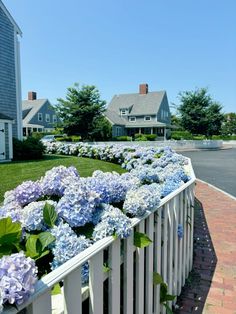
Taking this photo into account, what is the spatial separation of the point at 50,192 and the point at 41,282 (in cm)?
105

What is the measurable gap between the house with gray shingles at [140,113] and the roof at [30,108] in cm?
1091

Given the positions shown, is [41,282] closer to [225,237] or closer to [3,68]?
[225,237]

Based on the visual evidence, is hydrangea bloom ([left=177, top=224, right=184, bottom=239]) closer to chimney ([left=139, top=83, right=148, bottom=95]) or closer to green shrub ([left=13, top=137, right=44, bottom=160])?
green shrub ([left=13, top=137, right=44, bottom=160])

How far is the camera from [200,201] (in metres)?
7.05

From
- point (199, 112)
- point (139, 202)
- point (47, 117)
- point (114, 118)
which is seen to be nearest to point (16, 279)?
point (139, 202)

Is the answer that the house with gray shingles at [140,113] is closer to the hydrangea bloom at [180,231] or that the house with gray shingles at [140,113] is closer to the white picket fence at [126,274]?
the hydrangea bloom at [180,231]

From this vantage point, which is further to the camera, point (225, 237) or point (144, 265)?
point (225, 237)

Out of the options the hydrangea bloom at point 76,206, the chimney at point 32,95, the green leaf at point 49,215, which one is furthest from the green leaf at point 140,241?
the chimney at point 32,95

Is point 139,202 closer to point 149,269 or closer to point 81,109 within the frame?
point 149,269

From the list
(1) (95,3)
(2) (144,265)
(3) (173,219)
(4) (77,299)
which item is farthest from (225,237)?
(1) (95,3)

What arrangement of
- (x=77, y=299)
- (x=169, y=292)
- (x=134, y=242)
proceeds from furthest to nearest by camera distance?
(x=169, y=292), (x=134, y=242), (x=77, y=299)

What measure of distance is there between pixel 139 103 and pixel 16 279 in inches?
1735

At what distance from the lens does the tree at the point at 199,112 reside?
34.5m

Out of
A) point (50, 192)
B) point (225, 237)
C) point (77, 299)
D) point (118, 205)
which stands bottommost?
point (225, 237)
